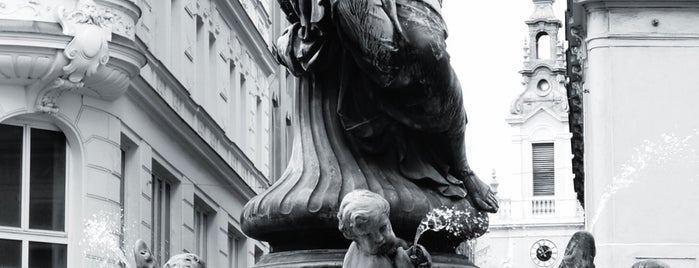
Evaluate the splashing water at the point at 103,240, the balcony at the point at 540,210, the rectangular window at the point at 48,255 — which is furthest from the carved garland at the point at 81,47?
the balcony at the point at 540,210

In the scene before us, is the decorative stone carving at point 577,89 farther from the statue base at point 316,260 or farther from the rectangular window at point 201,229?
the statue base at point 316,260

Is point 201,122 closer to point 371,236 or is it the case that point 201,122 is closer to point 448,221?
point 448,221

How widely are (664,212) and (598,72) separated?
3346 mm

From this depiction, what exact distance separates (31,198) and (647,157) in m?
18.9

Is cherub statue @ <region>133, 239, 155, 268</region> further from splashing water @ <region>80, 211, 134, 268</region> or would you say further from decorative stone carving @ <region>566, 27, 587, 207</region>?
decorative stone carving @ <region>566, 27, 587, 207</region>

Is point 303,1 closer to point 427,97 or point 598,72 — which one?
point 427,97

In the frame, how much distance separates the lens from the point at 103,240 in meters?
25.3

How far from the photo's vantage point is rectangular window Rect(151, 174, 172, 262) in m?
29.4

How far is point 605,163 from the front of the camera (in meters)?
36.0

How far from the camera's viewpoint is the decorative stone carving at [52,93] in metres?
24.1

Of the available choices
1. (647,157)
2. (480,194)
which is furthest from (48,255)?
(647,157)

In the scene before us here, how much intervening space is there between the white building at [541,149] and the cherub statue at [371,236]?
92138 millimetres

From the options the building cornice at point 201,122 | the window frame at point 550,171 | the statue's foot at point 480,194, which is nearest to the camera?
the statue's foot at point 480,194

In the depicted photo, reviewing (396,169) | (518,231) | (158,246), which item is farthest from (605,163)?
(518,231)
